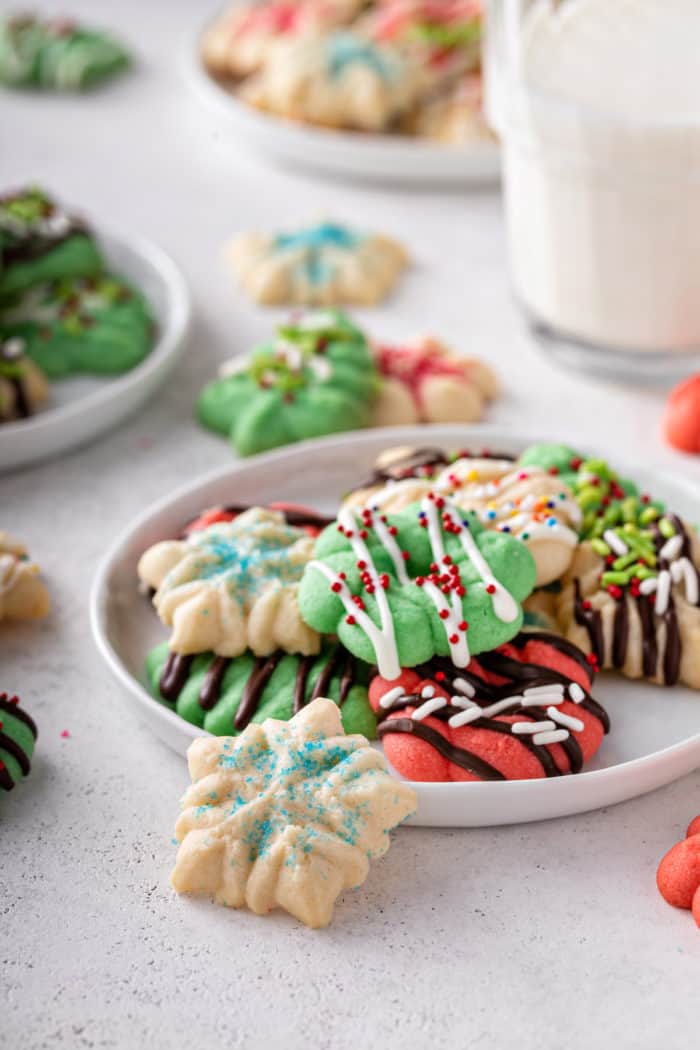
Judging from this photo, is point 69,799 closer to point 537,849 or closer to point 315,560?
point 315,560

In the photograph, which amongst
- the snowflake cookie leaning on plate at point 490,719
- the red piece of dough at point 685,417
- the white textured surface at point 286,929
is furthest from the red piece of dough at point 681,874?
the red piece of dough at point 685,417

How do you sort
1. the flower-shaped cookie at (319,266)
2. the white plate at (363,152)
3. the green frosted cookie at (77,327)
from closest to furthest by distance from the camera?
the green frosted cookie at (77,327), the flower-shaped cookie at (319,266), the white plate at (363,152)

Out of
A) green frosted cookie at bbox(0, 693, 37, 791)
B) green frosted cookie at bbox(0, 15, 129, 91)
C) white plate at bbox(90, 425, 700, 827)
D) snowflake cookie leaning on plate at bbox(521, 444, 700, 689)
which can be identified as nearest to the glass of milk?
white plate at bbox(90, 425, 700, 827)

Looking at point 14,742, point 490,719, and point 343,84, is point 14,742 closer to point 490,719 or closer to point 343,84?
point 490,719

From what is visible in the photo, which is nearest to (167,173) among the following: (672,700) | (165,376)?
(165,376)

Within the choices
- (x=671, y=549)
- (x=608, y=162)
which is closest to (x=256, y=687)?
(x=671, y=549)

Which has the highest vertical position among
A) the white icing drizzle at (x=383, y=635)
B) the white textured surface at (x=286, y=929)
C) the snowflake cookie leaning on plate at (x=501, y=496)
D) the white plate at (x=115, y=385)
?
the white plate at (x=115, y=385)

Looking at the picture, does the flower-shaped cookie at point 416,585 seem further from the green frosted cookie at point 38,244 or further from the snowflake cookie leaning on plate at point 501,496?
the green frosted cookie at point 38,244
